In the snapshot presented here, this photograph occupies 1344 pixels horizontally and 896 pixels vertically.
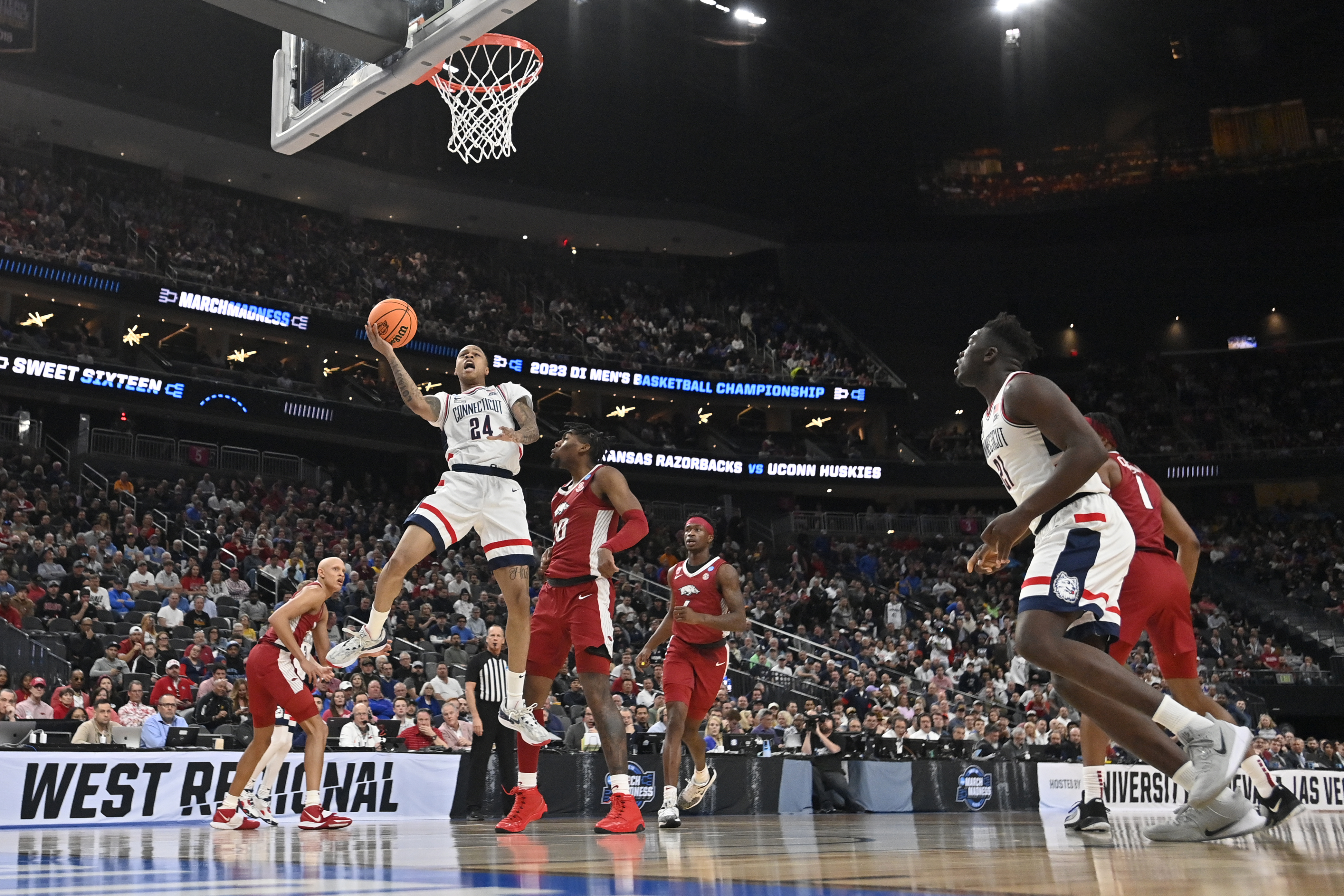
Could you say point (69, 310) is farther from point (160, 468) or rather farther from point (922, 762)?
point (922, 762)

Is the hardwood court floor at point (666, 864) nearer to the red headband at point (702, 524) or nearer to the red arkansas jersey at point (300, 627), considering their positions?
the red arkansas jersey at point (300, 627)

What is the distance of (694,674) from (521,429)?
2.65m

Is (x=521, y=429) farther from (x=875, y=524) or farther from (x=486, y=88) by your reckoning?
(x=875, y=524)

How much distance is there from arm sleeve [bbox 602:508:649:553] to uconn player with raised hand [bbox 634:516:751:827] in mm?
1366

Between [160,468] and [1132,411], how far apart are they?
28.6m

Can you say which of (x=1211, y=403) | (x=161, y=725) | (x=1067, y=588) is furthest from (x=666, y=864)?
(x=1211, y=403)

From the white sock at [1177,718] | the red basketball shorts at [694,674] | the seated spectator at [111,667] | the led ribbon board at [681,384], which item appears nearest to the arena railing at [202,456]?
the led ribbon board at [681,384]

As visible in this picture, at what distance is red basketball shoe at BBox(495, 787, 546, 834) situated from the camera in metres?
7.26

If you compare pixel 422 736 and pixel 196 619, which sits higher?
pixel 196 619

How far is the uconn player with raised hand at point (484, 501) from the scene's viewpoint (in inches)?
286

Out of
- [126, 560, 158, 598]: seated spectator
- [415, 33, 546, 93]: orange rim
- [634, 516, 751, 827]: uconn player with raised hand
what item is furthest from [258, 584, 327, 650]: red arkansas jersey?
[126, 560, 158, 598]: seated spectator

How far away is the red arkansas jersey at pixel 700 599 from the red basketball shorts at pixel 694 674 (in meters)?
0.08

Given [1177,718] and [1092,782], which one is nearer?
[1177,718]

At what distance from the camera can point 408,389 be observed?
7230 millimetres
